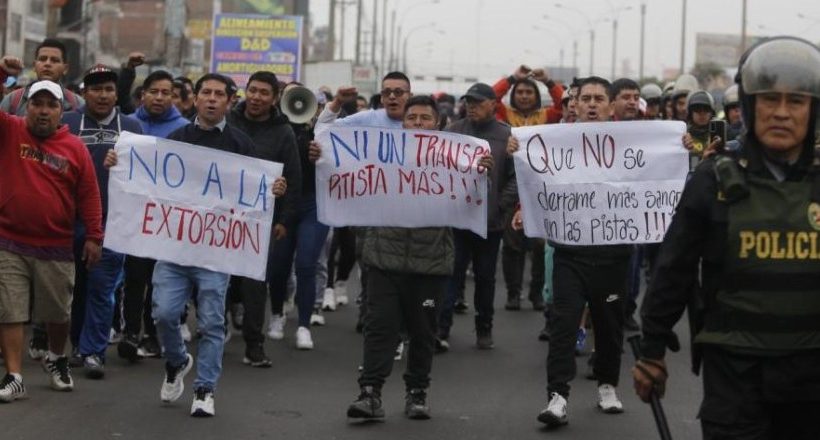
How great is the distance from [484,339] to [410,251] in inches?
118

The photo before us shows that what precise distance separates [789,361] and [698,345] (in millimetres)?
323

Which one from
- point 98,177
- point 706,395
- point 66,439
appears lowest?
point 66,439

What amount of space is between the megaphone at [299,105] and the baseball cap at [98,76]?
1.95 m

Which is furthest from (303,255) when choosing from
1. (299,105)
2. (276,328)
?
(299,105)

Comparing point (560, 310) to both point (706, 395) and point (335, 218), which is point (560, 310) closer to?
point (335, 218)

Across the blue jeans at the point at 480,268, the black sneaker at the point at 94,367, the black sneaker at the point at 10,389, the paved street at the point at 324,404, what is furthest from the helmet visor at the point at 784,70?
the blue jeans at the point at 480,268

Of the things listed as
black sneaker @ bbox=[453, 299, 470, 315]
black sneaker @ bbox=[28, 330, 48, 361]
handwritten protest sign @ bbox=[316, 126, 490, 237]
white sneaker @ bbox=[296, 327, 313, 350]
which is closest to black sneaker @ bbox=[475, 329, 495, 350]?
white sneaker @ bbox=[296, 327, 313, 350]

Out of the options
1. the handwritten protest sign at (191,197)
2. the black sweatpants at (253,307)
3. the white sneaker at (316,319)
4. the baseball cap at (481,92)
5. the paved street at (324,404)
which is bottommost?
the paved street at (324,404)

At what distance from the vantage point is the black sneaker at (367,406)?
8133mm

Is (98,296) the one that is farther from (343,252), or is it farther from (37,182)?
(343,252)

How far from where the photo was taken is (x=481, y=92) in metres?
11.0

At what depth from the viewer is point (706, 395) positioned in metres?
4.77

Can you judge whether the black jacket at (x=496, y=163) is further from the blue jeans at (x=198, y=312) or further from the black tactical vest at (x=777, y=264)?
the black tactical vest at (x=777, y=264)

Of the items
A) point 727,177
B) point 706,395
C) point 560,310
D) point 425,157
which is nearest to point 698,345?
point 706,395
